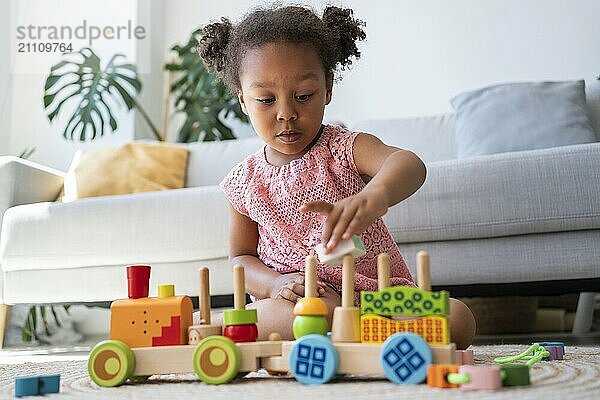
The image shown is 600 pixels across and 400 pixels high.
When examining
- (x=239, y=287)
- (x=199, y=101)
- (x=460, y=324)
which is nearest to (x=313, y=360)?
(x=239, y=287)

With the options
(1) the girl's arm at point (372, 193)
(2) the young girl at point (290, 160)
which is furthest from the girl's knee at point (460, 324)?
(1) the girl's arm at point (372, 193)

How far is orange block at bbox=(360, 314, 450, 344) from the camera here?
851 mm

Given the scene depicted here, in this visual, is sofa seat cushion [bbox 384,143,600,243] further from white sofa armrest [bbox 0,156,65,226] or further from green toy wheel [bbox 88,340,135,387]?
white sofa armrest [bbox 0,156,65,226]

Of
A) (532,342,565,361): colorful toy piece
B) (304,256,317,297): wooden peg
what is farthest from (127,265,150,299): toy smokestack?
(532,342,565,361): colorful toy piece

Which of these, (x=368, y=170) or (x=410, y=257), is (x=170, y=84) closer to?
(x=410, y=257)

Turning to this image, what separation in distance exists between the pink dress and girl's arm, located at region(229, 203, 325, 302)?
0.11 ft

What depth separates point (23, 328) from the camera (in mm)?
2773

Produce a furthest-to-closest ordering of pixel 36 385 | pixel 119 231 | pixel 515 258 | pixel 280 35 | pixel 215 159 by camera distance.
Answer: pixel 215 159 < pixel 119 231 < pixel 515 258 < pixel 280 35 < pixel 36 385

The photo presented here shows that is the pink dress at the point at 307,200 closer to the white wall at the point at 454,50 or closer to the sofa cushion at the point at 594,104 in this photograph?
the sofa cushion at the point at 594,104

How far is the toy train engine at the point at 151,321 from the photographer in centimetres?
97

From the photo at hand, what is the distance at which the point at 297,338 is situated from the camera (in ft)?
3.03

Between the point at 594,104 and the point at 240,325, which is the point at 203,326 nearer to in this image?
the point at 240,325

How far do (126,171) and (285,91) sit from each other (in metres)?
1.38

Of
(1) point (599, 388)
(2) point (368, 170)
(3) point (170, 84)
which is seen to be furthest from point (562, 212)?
(3) point (170, 84)
